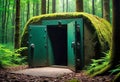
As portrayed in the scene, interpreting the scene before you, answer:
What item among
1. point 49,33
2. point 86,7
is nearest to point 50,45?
point 49,33

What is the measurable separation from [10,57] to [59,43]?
3.36 metres

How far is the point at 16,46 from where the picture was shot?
1357 cm

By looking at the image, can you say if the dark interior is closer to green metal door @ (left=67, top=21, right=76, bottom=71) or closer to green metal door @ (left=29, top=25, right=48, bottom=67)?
green metal door @ (left=29, top=25, right=48, bottom=67)

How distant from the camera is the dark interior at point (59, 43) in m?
14.3

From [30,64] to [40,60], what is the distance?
2.14 ft

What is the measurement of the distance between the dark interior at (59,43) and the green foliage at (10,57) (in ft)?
6.79

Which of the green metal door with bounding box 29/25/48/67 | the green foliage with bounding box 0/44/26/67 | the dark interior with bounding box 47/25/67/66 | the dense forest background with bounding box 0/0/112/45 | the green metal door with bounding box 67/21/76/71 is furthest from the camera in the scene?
the dense forest background with bounding box 0/0/112/45

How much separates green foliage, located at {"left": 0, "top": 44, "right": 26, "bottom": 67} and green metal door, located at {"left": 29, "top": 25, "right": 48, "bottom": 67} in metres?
1.01

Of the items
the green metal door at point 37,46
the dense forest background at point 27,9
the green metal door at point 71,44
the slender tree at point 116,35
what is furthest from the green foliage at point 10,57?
the slender tree at point 116,35

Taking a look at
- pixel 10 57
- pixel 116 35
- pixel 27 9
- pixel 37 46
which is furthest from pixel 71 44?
pixel 27 9

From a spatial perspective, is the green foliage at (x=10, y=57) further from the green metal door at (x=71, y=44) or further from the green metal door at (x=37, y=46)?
the green metal door at (x=71, y=44)

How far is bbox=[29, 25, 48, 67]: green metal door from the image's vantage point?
39.6 feet

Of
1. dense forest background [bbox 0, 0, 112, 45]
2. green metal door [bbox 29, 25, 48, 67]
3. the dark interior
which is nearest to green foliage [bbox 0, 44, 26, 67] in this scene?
green metal door [bbox 29, 25, 48, 67]

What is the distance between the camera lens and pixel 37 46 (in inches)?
484
